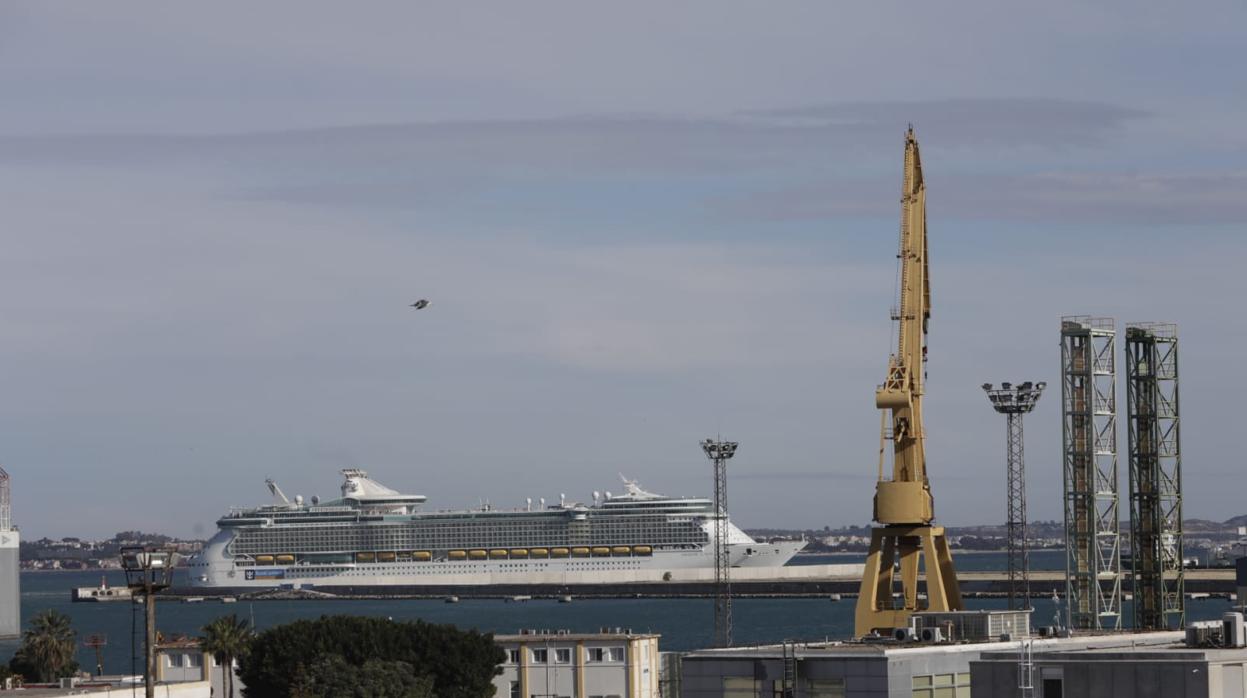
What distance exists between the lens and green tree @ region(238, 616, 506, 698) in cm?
5416

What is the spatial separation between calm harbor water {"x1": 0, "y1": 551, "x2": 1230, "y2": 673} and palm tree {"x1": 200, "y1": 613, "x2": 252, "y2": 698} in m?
36.9

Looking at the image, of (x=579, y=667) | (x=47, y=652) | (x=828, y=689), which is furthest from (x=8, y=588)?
(x=828, y=689)

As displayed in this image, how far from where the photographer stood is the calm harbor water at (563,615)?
118 meters

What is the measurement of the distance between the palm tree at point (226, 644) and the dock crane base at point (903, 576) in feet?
56.8

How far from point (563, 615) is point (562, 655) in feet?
290

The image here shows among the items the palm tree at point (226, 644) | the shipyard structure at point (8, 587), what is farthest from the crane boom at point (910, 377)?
Result: the shipyard structure at point (8, 587)

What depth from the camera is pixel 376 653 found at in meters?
54.4

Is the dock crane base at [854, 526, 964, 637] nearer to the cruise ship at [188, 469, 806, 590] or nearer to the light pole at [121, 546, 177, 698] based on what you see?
the light pole at [121, 546, 177, 698]

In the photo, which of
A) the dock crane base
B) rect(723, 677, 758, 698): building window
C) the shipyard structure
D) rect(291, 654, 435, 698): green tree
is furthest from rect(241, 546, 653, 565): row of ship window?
rect(723, 677, 758, 698): building window

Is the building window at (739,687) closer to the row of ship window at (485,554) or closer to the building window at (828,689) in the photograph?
the building window at (828,689)

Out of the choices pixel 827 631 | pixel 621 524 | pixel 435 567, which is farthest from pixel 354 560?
pixel 827 631

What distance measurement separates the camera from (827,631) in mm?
117750

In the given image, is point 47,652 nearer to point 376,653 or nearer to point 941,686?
point 376,653

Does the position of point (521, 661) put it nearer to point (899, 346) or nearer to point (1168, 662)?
point (899, 346)
